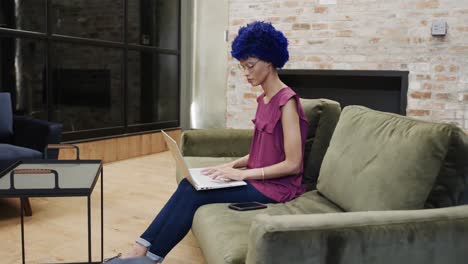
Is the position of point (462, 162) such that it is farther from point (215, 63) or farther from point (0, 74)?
point (215, 63)

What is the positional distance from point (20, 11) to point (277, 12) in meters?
2.39

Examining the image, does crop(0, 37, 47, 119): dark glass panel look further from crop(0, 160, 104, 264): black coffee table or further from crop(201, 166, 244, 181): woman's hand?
crop(201, 166, 244, 181): woman's hand

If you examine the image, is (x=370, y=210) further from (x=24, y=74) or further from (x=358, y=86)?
(x=24, y=74)

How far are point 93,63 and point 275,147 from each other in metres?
3.39

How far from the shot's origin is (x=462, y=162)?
1.37 m

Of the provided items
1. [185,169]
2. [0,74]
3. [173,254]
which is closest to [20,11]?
[0,74]

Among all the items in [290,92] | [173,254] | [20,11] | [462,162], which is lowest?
[173,254]

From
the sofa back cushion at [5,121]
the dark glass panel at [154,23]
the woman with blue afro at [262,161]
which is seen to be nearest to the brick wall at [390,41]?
the dark glass panel at [154,23]

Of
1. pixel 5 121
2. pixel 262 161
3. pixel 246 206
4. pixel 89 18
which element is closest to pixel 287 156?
pixel 262 161

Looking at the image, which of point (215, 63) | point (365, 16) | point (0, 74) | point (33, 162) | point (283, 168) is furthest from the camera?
point (215, 63)

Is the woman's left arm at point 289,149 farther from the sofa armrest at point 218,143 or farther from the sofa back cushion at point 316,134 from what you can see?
the sofa armrest at point 218,143

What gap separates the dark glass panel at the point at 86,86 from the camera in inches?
172

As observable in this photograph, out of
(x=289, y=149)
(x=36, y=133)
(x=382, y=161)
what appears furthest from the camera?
(x=36, y=133)

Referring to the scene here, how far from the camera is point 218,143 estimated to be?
283 centimetres
